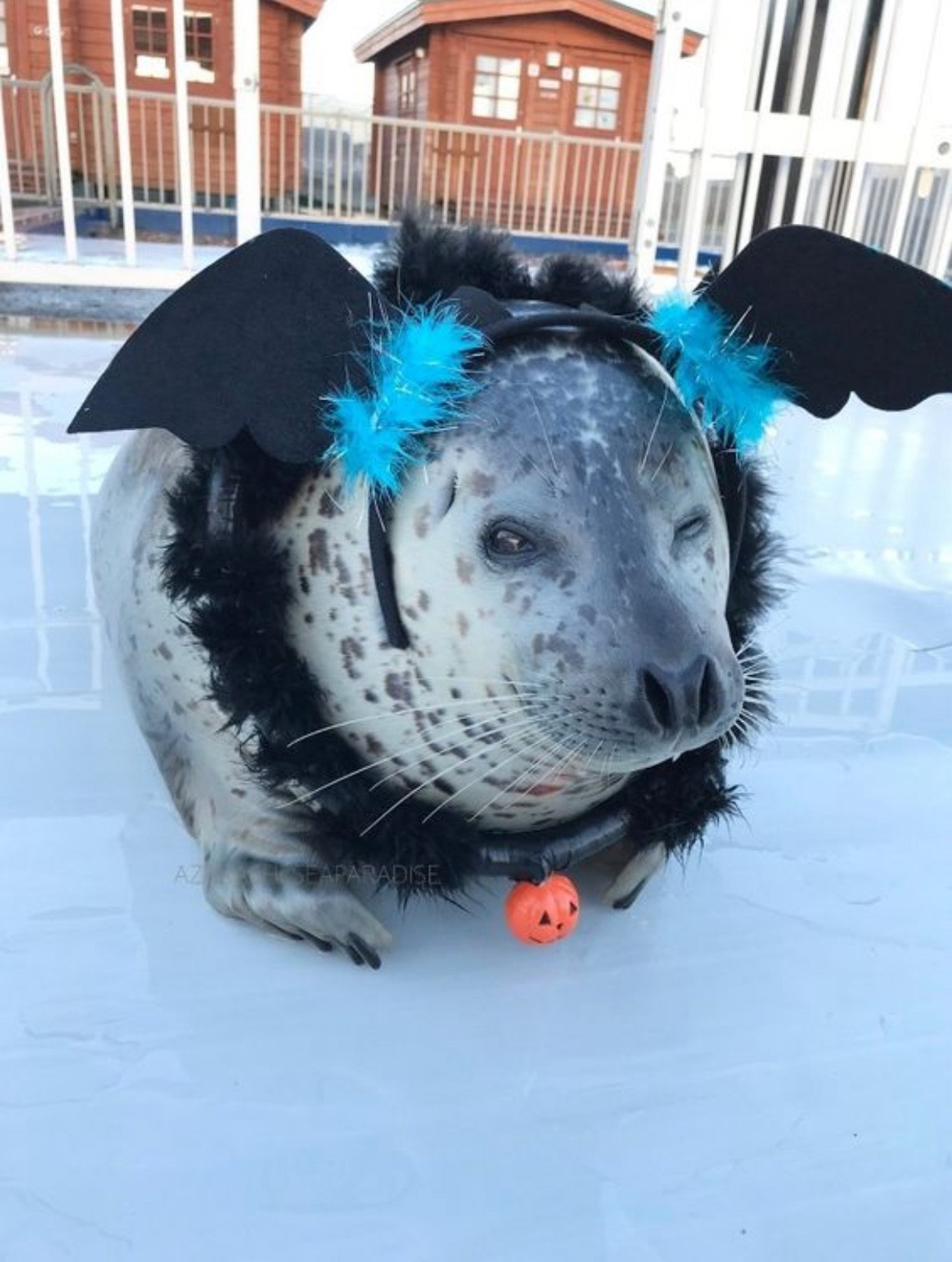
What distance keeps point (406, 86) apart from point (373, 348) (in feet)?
45.6

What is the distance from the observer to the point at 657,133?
13.9ft

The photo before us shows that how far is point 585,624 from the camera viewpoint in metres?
0.76

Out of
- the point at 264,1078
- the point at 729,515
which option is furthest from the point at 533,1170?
the point at 729,515

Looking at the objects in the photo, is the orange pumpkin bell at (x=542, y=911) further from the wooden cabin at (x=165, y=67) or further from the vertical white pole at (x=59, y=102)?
the wooden cabin at (x=165, y=67)

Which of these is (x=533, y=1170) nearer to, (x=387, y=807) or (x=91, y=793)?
(x=387, y=807)

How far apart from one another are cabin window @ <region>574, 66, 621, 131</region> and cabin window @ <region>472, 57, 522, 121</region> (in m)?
0.70

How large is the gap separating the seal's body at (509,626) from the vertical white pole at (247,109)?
318 centimetres

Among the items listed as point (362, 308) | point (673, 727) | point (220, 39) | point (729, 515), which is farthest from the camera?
point (220, 39)

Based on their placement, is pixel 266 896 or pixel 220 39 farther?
pixel 220 39

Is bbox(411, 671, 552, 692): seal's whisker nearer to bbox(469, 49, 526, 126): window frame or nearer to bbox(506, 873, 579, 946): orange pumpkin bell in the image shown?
bbox(506, 873, 579, 946): orange pumpkin bell

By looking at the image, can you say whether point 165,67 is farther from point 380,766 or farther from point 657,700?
point 657,700

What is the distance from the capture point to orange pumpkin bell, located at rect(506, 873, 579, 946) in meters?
0.96


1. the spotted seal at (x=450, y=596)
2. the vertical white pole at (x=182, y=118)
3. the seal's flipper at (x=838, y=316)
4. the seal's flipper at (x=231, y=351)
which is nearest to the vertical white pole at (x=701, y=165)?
the vertical white pole at (x=182, y=118)

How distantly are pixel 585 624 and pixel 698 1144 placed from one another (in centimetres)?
38
